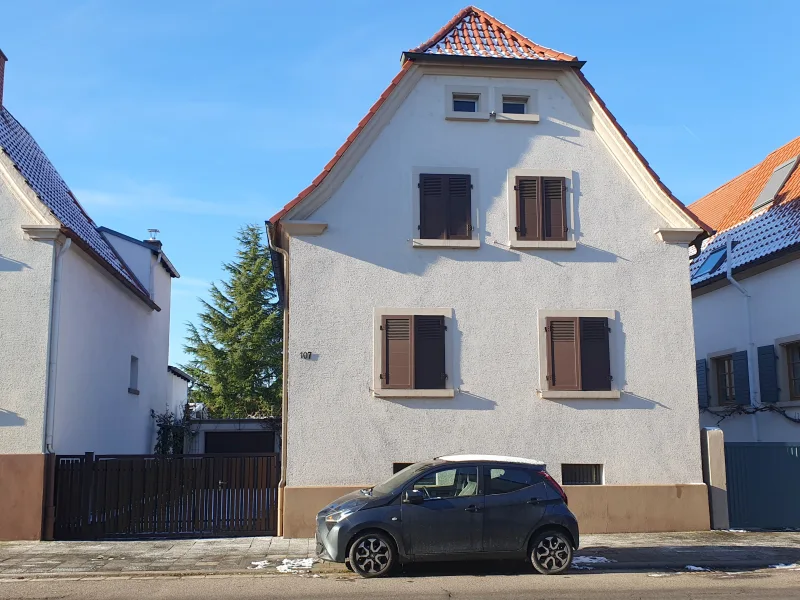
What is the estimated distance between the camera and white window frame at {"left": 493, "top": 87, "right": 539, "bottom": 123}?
1579cm

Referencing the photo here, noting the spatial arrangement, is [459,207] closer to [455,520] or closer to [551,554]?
[455,520]

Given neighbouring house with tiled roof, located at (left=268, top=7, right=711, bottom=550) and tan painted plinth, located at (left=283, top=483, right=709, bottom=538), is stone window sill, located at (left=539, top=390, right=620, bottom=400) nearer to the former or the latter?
neighbouring house with tiled roof, located at (left=268, top=7, right=711, bottom=550)

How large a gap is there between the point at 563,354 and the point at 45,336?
372 inches

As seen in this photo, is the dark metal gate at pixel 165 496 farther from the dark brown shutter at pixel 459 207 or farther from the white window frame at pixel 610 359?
the dark brown shutter at pixel 459 207

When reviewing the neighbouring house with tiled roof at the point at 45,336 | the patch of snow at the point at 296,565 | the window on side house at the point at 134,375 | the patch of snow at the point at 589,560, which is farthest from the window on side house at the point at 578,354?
the window on side house at the point at 134,375

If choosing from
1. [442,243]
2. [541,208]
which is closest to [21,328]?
[442,243]

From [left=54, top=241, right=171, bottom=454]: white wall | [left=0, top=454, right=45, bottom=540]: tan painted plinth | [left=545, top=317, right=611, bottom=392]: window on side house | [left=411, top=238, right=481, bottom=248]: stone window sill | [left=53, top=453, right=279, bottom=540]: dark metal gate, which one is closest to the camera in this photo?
[left=0, top=454, right=45, bottom=540]: tan painted plinth

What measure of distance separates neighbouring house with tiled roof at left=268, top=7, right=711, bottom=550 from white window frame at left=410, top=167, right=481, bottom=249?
30 mm

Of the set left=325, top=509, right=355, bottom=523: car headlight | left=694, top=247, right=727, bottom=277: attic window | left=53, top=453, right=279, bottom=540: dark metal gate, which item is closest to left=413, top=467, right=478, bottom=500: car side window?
left=325, top=509, right=355, bottom=523: car headlight

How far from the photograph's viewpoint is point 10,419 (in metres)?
13.9

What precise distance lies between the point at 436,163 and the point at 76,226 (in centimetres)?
818

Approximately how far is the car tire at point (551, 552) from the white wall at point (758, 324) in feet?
30.2

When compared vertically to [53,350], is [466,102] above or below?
above

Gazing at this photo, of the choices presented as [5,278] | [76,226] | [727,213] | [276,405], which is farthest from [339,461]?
[276,405]
